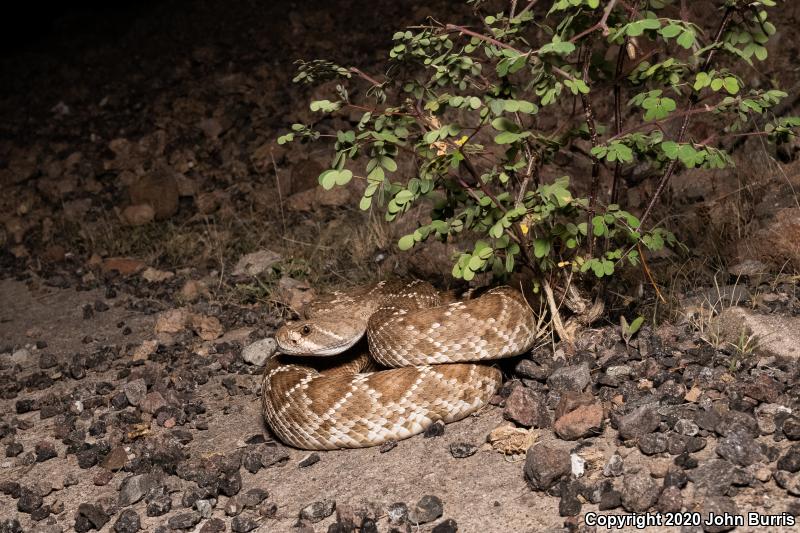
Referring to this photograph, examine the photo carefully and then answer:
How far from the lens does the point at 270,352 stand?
6.88m

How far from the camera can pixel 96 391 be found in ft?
21.7

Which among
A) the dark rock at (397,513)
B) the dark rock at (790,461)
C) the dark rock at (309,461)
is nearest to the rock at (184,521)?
the dark rock at (309,461)

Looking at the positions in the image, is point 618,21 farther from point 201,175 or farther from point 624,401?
point 201,175

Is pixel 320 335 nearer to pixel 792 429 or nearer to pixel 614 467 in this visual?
pixel 614 467

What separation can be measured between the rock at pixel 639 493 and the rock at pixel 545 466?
1.16 ft

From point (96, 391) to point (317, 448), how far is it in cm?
212

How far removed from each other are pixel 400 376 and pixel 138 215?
5770 mm

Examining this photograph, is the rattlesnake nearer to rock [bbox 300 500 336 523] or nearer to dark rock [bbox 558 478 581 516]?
rock [bbox 300 500 336 523]

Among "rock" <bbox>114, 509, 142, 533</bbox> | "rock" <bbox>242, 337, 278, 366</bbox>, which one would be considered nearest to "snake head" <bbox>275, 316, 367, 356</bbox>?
"rock" <bbox>242, 337, 278, 366</bbox>

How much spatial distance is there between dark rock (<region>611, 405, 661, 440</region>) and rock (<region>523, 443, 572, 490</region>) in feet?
1.22

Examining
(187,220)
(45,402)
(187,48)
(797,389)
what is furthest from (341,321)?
(187,48)

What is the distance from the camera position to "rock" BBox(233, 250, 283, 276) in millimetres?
8516

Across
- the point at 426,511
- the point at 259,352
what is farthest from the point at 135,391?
the point at 426,511

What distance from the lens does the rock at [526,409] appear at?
16.6 ft
